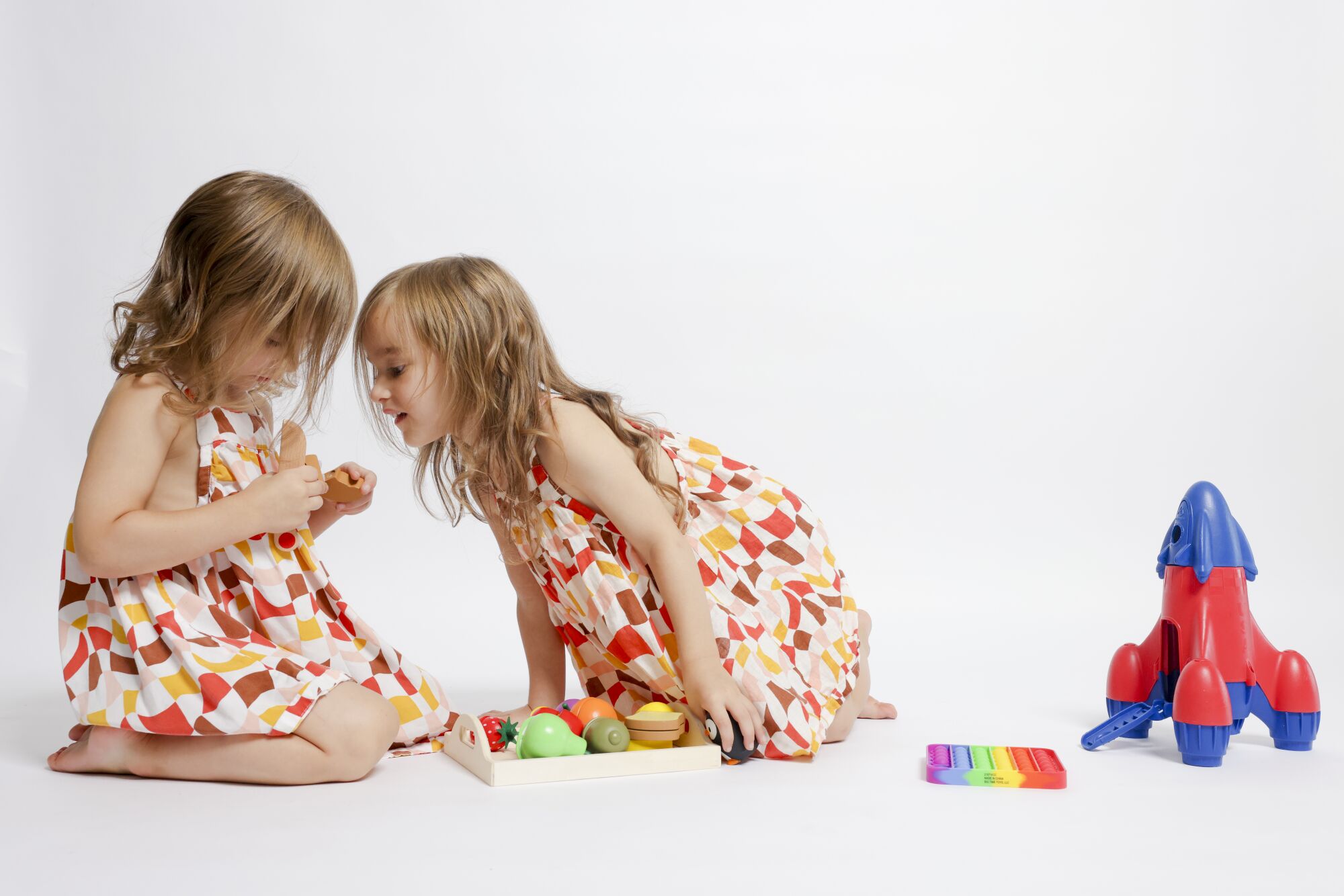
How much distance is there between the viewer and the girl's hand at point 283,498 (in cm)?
178

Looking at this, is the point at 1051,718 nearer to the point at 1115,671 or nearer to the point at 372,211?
the point at 1115,671

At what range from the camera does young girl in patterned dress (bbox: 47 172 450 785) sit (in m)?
1.69

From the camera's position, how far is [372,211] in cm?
336

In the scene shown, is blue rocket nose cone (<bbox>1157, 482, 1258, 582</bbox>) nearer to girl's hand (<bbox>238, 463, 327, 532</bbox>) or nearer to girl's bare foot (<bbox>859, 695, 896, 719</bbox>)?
girl's bare foot (<bbox>859, 695, 896, 719</bbox>)

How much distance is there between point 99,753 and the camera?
1729 mm

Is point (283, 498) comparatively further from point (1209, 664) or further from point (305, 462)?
point (1209, 664)

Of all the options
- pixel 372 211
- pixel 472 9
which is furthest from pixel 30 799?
pixel 472 9

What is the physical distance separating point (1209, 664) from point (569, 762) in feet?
3.05

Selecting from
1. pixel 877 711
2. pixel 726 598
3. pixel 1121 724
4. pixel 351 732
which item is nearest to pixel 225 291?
pixel 351 732

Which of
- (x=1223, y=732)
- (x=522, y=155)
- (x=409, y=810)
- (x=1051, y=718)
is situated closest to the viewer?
(x=409, y=810)

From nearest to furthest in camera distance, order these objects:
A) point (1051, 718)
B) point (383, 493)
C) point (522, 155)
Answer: point (1051, 718)
point (383, 493)
point (522, 155)

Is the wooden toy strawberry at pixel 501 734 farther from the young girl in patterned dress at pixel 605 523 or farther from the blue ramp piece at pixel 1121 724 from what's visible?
the blue ramp piece at pixel 1121 724

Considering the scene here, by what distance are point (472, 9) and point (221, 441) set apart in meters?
2.15

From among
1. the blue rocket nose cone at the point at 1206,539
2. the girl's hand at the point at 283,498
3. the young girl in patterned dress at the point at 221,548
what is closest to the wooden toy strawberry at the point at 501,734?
the young girl in patterned dress at the point at 221,548
